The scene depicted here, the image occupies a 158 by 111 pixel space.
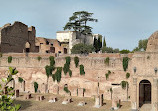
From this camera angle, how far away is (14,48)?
3528 cm

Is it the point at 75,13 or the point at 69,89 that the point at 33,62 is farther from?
the point at 75,13

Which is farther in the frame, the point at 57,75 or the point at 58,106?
the point at 57,75

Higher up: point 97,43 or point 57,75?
point 97,43

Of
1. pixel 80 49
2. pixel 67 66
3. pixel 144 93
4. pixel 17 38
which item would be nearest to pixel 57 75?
pixel 67 66

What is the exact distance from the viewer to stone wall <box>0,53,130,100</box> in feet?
83.7

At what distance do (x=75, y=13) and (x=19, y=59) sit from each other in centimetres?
2460

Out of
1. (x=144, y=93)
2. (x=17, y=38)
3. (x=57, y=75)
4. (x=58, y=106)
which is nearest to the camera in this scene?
(x=58, y=106)

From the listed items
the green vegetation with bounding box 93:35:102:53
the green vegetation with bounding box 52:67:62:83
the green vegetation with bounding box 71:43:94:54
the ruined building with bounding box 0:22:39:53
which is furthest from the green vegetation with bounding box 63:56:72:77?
the green vegetation with bounding box 93:35:102:53

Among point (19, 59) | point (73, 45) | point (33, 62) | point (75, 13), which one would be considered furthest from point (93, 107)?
point (75, 13)

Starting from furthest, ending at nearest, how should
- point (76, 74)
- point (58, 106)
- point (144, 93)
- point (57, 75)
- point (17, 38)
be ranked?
point (17, 38)
point (57, 75)
point (76, 74)
point (144, 93)
point (58, 106)

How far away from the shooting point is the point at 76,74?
1073 inches

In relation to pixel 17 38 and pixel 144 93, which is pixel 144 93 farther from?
pixel 17 38

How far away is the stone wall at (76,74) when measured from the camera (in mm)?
25500

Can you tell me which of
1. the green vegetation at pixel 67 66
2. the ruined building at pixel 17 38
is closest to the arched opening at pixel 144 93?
the green vegetation at pixel 67 66
